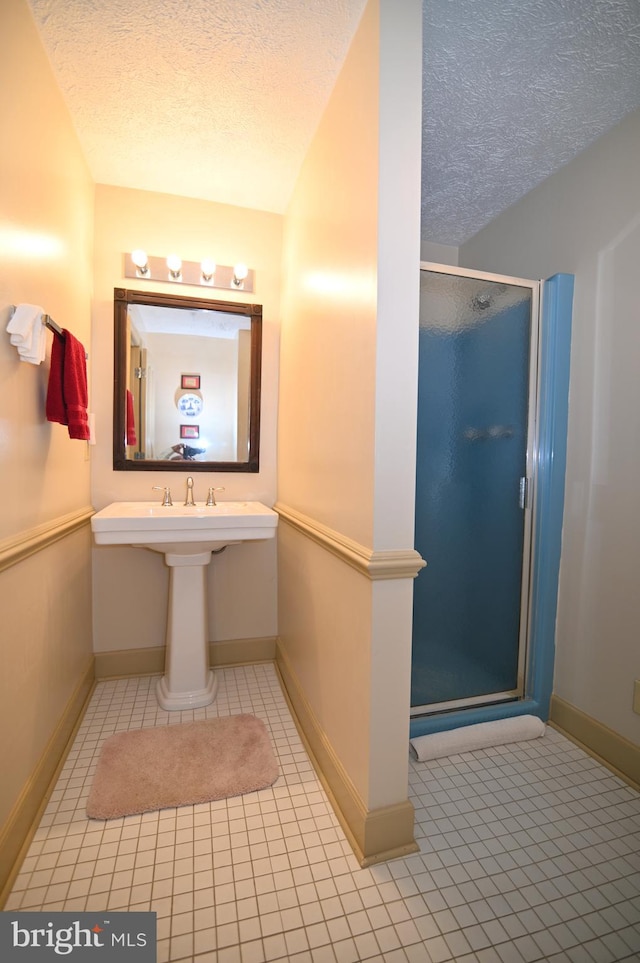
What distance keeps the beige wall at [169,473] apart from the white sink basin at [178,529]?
42 centimetres

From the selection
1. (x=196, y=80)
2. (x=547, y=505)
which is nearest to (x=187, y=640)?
(x=547, y=505)

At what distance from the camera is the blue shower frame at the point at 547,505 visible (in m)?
1.79

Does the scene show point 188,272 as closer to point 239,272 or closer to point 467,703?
point 239,272

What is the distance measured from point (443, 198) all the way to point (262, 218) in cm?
96

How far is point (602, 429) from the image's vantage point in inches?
66.1

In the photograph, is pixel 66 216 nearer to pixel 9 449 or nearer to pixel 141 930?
pixel 9 449

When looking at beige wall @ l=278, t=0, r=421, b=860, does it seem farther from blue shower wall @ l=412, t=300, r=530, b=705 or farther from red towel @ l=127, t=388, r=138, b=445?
red towel @ l=127, t=388, r=138, b=445

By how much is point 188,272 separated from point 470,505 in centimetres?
184

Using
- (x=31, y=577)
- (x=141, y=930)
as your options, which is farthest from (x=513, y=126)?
(x=141, y=930)

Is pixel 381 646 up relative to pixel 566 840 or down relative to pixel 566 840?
up

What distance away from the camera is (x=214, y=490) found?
2291 millimetres

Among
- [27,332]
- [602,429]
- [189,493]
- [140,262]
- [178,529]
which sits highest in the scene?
[140,262]

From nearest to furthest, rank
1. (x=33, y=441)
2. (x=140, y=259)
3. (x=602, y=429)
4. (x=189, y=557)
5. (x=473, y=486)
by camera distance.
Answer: (x=33, y=441) → (x=602, y=429) → (x=473, y=486) → (x=189, y=557) → (x=140, y=259)

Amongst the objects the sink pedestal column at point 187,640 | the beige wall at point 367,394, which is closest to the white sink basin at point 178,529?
the sink pedestal column at point 187,640
